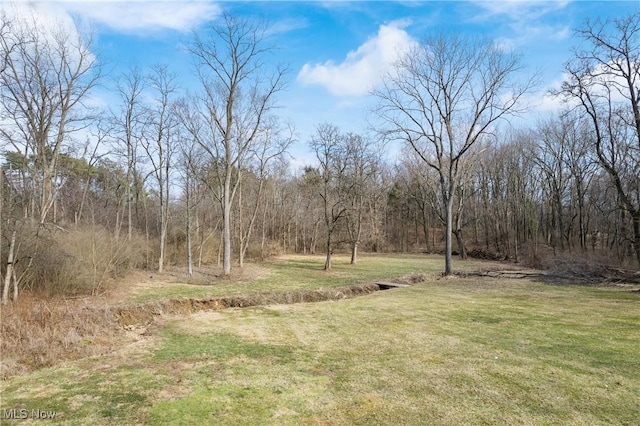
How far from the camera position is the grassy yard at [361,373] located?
13.1 ft

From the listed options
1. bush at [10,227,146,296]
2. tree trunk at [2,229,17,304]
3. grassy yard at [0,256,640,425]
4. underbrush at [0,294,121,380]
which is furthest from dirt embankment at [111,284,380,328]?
bush at [10,227,146,296]

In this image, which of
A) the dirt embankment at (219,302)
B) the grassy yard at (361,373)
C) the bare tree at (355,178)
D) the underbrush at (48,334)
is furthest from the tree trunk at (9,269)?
the bare tree at (355,178)

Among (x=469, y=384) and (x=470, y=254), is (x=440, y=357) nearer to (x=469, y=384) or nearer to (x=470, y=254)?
(x=469, y=384)

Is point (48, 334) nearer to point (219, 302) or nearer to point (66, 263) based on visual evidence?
point (66, 263)

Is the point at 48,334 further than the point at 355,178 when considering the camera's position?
No

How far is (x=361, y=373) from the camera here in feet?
17.1

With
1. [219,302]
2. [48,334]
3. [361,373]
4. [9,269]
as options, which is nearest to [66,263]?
[9,269]

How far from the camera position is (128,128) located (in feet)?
65.6

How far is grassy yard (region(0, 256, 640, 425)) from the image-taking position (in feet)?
13.1

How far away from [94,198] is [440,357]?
3448 cm

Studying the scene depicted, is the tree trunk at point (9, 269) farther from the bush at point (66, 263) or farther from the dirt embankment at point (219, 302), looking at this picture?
the dirt embankment at point (219, 302)

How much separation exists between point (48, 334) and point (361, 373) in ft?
18.6

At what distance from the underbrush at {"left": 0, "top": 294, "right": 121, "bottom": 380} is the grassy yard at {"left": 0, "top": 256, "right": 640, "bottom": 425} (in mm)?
471

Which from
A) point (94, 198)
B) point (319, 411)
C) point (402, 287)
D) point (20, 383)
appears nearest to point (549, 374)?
point (319, 411)
